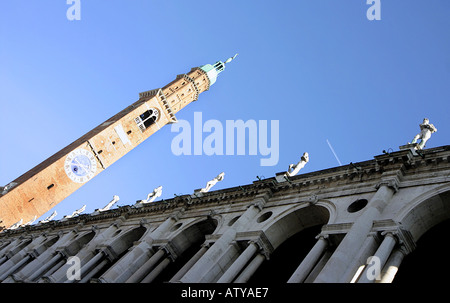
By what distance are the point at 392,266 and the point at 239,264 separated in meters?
7.96

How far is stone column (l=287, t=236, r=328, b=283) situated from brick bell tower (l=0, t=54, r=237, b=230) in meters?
45.8

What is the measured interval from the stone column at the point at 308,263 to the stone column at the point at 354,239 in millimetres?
1559

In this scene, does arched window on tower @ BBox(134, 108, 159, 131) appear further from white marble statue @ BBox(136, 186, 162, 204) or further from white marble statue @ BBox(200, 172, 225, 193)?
white marble statue @ BBox(200, 172, 225, 193)

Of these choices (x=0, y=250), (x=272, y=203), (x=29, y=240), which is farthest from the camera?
(x=0, y=250)

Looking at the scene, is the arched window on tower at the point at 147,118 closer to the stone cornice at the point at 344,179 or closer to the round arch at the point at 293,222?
the stone cornice at the point at 344,179

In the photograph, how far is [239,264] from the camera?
67.8 ft

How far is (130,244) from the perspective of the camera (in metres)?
34.3

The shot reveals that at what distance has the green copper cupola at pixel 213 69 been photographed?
77.6 metres

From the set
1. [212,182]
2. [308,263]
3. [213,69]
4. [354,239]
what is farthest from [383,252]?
[213,69]

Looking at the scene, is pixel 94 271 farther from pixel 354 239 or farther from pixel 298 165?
pixel 354 239

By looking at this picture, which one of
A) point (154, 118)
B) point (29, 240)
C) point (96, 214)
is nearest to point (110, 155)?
point (154, 118)

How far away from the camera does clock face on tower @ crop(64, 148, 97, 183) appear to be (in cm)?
5738
